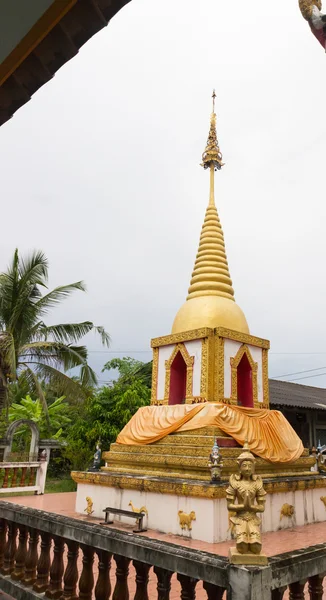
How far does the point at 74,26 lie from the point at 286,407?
17.6 metres

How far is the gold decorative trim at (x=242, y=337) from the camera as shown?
34.7 ft

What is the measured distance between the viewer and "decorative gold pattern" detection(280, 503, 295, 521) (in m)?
8.73

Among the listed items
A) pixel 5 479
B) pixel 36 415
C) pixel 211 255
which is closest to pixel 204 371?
pixel 211 255

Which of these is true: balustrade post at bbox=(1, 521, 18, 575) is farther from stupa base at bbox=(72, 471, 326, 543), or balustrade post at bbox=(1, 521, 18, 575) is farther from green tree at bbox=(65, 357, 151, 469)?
green tree at bbox=(65, 357, 151, 469)

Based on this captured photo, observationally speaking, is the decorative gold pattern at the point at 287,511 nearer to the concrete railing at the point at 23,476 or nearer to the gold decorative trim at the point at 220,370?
the gold decorative trim at the point at 220,370

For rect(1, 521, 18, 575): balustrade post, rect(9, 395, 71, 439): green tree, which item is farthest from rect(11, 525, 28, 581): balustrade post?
rect(9, 395, 71, 439): green tree

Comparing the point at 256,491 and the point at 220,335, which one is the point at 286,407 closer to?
the point at 220,335

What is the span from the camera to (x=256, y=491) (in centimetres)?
345

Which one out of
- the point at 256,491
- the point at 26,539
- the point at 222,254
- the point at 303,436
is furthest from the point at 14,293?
the point at 303,436

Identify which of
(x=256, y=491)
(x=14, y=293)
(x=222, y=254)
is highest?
(x=222, y=254)

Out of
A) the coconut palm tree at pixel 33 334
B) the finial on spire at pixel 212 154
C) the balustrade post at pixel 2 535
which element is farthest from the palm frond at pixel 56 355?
the balustrade post at pixel 2 535

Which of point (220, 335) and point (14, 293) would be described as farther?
point (14, 293)

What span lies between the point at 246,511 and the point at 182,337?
7.77 meters

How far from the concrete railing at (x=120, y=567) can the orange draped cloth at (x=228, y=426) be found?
564cm
